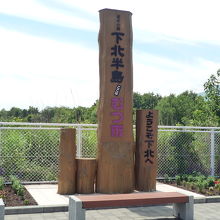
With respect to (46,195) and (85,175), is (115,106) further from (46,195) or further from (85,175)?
(46,195)

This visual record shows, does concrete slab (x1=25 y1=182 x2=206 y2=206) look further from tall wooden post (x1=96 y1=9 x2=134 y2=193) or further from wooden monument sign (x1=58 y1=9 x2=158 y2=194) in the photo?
tall wooden post (x1=96 y1=9 x2=134 y2=193)

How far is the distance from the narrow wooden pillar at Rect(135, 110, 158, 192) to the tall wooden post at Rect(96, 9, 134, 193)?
26 centimetres

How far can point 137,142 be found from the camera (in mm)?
9000

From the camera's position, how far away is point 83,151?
36.6ft

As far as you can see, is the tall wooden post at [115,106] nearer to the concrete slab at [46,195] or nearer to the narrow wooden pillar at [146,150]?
the narrow wooden pillar at [146,150]

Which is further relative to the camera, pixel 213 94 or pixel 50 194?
pixel 213 94

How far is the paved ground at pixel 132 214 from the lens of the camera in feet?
21.9

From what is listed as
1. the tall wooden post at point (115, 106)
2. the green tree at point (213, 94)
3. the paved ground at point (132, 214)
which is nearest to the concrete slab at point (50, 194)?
the paved ground at point (132, 214)

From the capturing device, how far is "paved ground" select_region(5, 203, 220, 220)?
21.9ft

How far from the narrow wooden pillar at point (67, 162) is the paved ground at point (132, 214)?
1358 millimetres

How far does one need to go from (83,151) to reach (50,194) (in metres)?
2.89

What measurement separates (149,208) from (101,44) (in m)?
3.56

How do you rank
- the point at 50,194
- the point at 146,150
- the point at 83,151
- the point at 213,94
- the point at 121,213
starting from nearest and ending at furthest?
1. the point at 121,213
2. the point at 50,194
3. the point at 146,150
4. the point at 83,151
5. the point at 213,94

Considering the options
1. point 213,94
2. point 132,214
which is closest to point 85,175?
point 132,214
